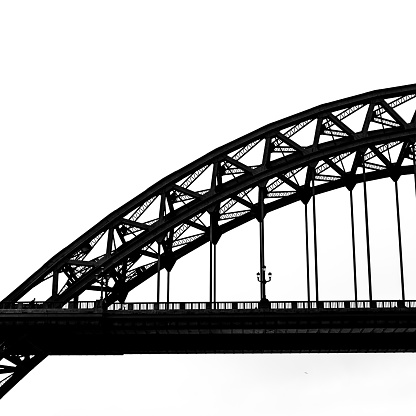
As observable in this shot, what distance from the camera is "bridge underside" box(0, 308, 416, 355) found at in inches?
3066

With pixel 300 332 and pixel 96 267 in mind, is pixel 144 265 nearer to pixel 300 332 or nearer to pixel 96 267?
pixel 96 267

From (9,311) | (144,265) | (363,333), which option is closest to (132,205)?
(144,265)

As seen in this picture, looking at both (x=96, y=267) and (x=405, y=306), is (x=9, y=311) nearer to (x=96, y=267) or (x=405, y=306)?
(x=96, y=267)

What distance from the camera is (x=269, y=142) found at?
8375 cm

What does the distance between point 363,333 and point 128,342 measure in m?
14.0

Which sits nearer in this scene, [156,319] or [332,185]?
[156,319]

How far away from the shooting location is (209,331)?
79.4 meters

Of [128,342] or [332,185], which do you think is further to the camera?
[332,185]

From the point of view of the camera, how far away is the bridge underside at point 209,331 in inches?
3066

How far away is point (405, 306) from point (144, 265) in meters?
17.3

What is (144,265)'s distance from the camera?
85.9 meters

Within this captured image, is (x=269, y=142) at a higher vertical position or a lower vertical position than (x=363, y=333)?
higher

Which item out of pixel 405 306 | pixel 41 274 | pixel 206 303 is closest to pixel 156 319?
pixel 206 303

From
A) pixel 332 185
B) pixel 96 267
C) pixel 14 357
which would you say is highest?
pixel 332 185
